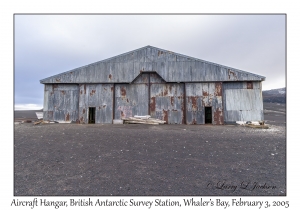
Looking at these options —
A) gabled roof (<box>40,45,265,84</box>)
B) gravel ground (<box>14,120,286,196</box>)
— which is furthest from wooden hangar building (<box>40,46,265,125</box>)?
gravel ground (<box>14,120,286,196</box>)

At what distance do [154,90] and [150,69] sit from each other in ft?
8.17

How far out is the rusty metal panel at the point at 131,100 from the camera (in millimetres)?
18000

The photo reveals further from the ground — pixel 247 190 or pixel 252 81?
pixel 252 81

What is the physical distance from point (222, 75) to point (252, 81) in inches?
129

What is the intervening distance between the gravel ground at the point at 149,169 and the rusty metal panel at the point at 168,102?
9.78 meters

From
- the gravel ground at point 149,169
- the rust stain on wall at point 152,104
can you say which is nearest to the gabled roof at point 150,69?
the rust stain on wall at point 152,104

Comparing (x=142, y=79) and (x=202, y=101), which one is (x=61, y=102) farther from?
(x=202, y=101)

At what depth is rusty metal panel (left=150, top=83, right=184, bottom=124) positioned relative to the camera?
17.7m

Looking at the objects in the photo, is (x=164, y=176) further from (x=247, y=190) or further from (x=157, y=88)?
(x=157, y=88)

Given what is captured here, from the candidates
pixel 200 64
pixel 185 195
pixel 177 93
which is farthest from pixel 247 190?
pixel 200 64

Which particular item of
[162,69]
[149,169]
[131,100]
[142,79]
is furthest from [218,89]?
[149,169]

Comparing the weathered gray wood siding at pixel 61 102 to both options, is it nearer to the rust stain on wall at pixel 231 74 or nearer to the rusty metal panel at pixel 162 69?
the rusty metal panel at pixel 162 69
